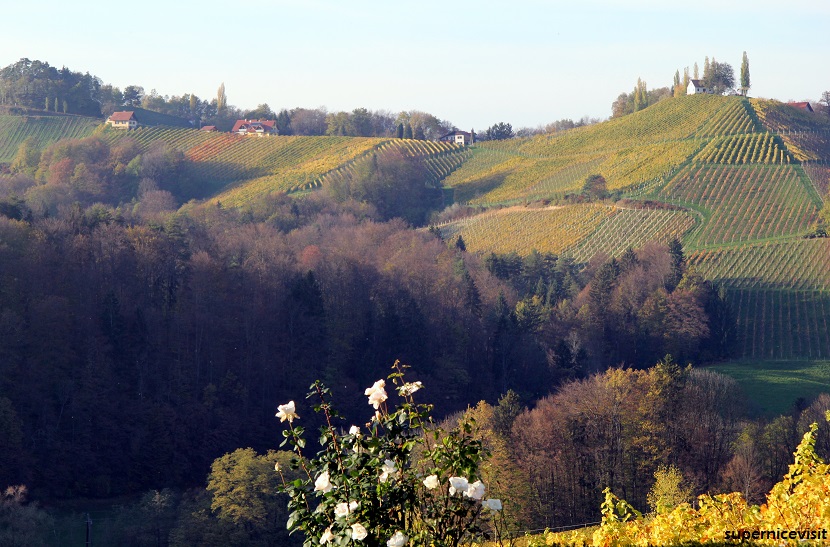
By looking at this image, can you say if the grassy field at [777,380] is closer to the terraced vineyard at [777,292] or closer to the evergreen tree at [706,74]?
the terraced vineyard at [777,292]

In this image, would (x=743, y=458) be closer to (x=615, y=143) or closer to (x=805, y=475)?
(x=805, y=475)

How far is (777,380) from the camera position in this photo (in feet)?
188

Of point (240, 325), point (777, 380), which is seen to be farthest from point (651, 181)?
point (240, 325)

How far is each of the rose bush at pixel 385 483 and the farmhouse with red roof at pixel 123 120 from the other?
125622 mm

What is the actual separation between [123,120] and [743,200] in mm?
80586

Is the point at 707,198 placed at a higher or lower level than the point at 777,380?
higher

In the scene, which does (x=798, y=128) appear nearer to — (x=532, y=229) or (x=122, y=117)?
(x=532, y=229)

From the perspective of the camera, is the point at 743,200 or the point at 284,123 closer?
the point at 743,200

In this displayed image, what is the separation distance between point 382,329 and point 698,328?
73.5ft

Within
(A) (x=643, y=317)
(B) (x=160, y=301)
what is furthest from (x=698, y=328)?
(B) (x=160, y=301)

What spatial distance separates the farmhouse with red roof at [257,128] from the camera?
449 ft

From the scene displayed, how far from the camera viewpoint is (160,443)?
45844 millimetres

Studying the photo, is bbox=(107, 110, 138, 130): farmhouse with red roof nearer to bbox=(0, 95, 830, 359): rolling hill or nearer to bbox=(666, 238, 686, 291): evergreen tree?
bbox=(0, 95, 830, 359): rolling hill

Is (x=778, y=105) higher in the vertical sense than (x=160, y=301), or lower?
higher
